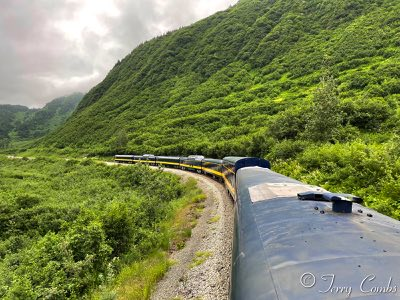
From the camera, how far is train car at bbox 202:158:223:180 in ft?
90.4

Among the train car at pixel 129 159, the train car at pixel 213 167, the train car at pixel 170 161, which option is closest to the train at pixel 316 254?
the train car at pixel 213 167

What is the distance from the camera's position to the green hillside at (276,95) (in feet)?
63.2

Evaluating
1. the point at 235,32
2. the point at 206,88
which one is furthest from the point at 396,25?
the point at 235,32

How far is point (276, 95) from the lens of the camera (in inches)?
A: 2758

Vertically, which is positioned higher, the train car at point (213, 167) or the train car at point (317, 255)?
the train car at point (317, 255)

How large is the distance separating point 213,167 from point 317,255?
27.2 meters

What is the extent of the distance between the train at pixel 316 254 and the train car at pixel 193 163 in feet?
100

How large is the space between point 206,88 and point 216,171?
70.7 metres

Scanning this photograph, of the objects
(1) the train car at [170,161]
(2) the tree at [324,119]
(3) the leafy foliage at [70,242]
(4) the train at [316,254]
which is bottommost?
(3) the leafy foliage at [70,242]

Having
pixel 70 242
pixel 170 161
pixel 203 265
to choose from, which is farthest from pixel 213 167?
pixel 203 265

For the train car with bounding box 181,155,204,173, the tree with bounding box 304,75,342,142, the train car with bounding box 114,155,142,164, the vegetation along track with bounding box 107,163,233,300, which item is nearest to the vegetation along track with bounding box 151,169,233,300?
the vegetation along track with bounding box 107,163,233,300

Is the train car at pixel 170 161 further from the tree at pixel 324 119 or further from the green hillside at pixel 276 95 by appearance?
the tree at pixel 324 119

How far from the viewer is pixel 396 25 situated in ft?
222

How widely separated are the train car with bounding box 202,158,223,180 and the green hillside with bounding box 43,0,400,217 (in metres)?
5.33
